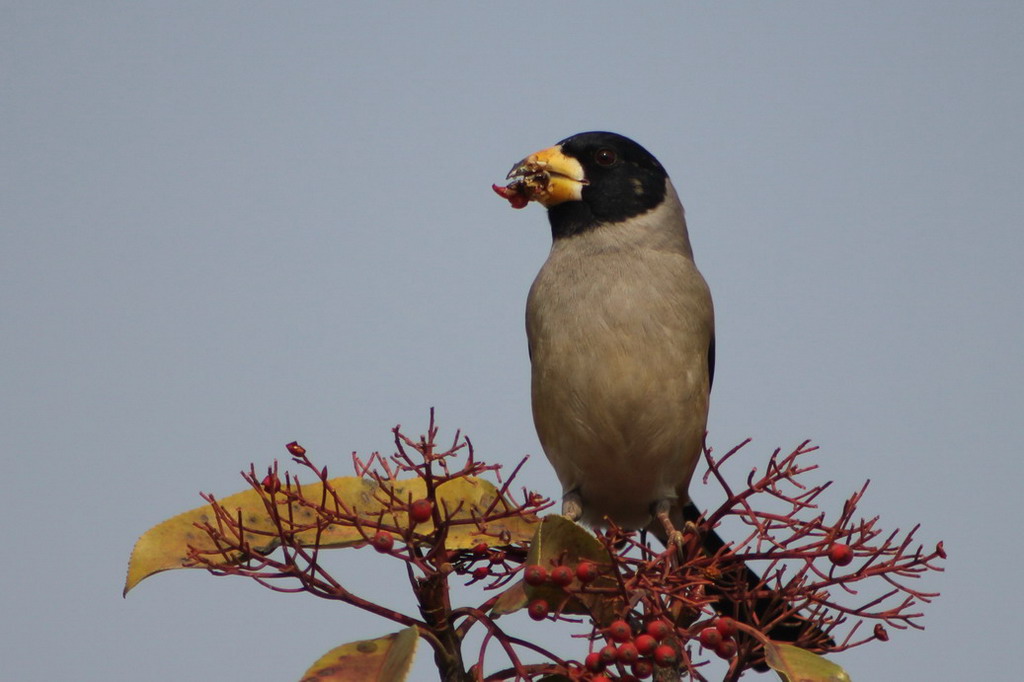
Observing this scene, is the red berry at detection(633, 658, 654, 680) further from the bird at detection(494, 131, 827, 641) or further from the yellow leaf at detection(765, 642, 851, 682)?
the bird at detection(494, 131, 827, 641)

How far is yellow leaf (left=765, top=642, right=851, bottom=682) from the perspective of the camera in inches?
113

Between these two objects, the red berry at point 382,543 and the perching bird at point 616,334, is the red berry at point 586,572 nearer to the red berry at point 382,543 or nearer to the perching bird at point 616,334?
the red berry at point 382,543

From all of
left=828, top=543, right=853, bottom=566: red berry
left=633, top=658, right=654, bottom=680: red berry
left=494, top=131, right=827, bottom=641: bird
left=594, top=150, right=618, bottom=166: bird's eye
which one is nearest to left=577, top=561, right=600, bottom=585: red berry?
left=633, top=658, right=654, bottom=680: red berry

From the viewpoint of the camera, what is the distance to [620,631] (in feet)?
9.41

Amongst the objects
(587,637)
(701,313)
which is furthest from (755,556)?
(701,313)

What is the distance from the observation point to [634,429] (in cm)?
452

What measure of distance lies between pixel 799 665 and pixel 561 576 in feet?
2.13

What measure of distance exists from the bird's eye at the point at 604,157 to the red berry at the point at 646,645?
2482mm

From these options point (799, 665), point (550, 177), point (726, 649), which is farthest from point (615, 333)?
point (799, 665)

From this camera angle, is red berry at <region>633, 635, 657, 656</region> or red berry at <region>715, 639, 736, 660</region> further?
red berry at <region>715, 639, 736, 660</region>

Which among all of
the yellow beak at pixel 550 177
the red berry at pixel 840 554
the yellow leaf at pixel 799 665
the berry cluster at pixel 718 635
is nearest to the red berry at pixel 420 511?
the berry cluster at pixel 718 635

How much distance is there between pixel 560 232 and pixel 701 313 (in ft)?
2.21

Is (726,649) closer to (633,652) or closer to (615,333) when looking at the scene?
(633,652)

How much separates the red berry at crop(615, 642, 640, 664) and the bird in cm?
152
